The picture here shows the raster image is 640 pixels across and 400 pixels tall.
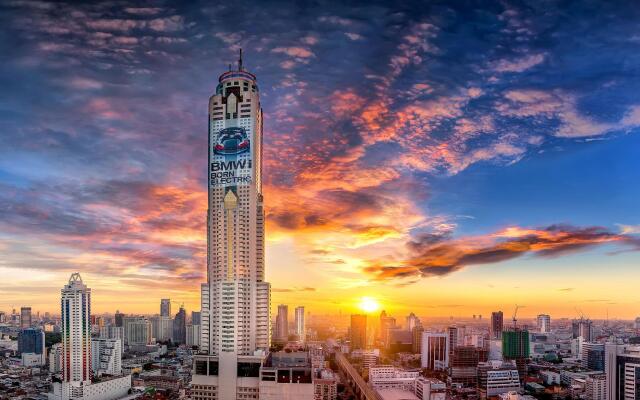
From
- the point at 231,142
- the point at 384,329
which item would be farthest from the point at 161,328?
the point at 231,142

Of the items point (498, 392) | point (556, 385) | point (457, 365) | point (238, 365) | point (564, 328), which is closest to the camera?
point (238, 365)

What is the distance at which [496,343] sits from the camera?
2766cm

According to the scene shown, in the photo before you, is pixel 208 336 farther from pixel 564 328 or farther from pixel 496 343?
pixel 564 328

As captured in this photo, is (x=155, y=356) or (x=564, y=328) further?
(x=564, y=328)

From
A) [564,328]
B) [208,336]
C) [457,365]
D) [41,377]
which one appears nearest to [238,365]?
[208,336]

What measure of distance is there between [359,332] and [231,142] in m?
22.2

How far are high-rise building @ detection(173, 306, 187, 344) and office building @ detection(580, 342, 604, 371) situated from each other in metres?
24.2

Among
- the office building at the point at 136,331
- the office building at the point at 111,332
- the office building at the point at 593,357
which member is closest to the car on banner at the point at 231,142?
the office building at the point at 593,357

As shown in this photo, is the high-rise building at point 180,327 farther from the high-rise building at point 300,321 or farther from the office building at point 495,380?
the office building at point 495,380

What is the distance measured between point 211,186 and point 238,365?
363 centimetres

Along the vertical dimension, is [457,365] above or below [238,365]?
below

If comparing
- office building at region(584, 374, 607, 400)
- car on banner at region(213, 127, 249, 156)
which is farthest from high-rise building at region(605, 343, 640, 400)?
car on banner at region(213, 127, 249, 156)

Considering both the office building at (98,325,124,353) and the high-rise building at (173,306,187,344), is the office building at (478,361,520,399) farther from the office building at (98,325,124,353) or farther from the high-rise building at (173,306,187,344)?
the office building at (98,325,124,353)

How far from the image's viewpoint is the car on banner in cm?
1027
